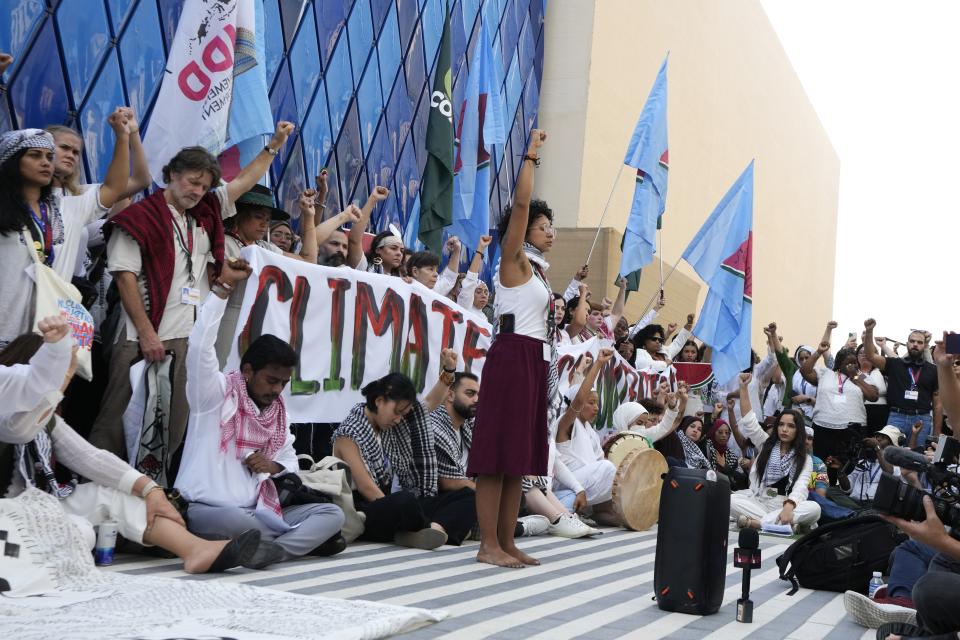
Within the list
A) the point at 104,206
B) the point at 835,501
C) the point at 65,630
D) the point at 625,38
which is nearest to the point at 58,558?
the point at 65,630

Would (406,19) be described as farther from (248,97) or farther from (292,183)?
(248,97)

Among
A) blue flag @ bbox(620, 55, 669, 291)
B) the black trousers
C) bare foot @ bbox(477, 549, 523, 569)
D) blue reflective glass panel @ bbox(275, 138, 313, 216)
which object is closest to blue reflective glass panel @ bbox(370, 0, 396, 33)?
blue reflective glass panel @ bbox(275, 138, 313, 216)

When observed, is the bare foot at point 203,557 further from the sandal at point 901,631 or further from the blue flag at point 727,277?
the blue flag at point 727,277

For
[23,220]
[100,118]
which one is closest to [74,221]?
[23,220]

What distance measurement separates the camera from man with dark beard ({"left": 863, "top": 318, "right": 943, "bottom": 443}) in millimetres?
11695

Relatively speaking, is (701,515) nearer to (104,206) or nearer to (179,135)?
(104,206)

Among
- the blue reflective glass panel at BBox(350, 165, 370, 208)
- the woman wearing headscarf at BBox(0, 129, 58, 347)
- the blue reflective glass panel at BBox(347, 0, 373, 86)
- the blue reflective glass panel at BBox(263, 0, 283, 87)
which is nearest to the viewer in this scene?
the woman wearing headscarf at BBox(0, 129, 58, 347)

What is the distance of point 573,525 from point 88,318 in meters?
3.66

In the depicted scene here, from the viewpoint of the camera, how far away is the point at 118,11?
27.0ft

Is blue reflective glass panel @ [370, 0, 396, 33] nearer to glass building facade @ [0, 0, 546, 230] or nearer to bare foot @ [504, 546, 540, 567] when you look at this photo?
glass building facade @ [0, 0, 546, 230]

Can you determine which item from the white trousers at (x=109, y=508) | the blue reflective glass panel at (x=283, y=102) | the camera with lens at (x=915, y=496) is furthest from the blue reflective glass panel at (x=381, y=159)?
the camera with lens at (x=915, y=496)

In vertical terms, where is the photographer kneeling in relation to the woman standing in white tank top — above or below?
below

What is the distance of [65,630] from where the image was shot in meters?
3.01

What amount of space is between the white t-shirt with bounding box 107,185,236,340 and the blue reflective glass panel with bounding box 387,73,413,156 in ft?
27.3
